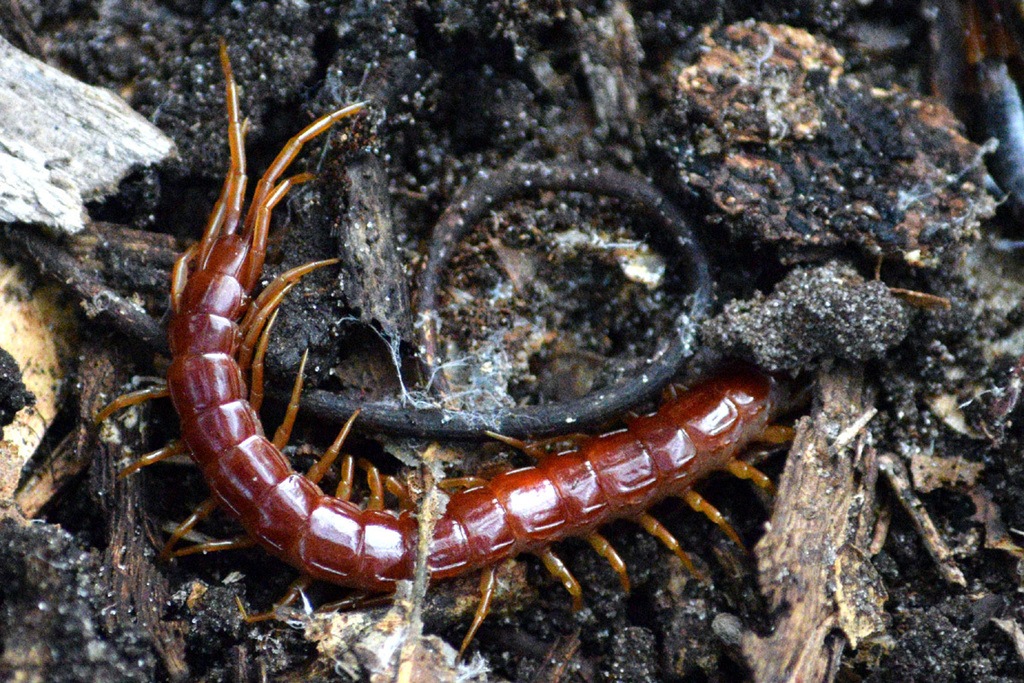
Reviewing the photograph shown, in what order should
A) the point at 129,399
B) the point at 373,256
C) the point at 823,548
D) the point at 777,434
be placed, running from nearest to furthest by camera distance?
the point at 823,548 < the point at 129,399 < the point at 373,256 < the point at 777,434

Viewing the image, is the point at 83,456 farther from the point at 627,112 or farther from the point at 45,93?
the point at 627,112

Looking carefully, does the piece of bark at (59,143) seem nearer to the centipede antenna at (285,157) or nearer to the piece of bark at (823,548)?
the centipede antenna at (285,157)

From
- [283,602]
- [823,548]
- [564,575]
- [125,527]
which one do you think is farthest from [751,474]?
[125,527]

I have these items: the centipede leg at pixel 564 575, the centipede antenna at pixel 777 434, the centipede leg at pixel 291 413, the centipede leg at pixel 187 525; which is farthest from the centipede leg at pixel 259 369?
the centipede antenna at pixel 777 434

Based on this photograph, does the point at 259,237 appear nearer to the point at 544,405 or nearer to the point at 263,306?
the point at 263,306

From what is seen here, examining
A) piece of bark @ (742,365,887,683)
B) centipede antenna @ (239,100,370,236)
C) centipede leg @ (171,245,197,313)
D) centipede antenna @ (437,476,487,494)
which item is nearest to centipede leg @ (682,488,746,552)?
piece of bark @ (742,365,887,683)

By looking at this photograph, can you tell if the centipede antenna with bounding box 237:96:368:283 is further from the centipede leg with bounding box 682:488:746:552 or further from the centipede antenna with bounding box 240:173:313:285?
the centipede leg with bounding box 682:488:746:552
